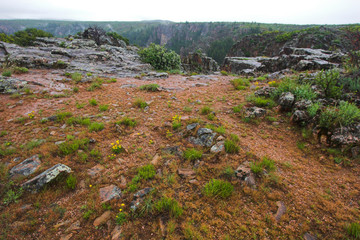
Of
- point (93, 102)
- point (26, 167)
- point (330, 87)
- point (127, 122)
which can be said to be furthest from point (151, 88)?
point (330, 87)

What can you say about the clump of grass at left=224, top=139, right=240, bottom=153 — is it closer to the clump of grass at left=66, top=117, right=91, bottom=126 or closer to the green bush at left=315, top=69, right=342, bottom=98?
the clump of grass at left=66, top=117, right=91, bottom=126

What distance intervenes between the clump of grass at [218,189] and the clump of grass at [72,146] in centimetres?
361

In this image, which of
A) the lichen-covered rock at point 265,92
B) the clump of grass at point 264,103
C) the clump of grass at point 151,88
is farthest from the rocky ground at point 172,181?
the clump of grass at point 151,88

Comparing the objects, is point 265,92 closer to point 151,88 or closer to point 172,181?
point 151,88

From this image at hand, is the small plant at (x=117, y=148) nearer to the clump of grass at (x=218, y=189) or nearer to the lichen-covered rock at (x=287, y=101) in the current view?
the clump of grass at (x=218, y=189)

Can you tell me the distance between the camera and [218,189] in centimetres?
320

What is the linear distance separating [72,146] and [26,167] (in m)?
0.99

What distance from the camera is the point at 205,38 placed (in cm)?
16000

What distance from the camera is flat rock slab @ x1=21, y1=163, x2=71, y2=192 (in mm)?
3205

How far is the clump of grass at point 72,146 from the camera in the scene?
412cm

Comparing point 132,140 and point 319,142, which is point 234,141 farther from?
point 132,140

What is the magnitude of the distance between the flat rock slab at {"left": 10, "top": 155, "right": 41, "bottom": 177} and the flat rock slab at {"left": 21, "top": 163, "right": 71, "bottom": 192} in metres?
0.37

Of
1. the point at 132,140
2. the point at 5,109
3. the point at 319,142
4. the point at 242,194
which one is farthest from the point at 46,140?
the point at 319,142

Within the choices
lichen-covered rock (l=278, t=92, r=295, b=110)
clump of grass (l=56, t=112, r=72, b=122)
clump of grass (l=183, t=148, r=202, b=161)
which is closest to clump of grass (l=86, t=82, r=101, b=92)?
clump of grass (l=56, t=112, r=72, b=122)
